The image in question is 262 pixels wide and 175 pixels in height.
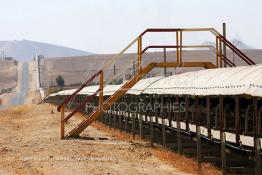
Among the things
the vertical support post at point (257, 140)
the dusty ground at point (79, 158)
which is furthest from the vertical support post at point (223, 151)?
the dusty ground at point (79, 158)

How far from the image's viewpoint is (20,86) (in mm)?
165125

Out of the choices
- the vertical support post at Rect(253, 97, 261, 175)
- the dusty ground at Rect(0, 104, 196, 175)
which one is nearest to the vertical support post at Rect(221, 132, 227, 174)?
the vertical support post at Rect(253, 97, 261, 175)

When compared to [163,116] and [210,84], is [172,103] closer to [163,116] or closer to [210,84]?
[163,116]

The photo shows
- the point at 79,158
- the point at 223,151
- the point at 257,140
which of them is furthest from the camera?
the point at 79,158

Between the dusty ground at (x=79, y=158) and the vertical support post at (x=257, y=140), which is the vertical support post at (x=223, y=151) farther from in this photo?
the dusty ground at (x=79, y=158)

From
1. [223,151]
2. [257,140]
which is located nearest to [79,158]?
[223,151]

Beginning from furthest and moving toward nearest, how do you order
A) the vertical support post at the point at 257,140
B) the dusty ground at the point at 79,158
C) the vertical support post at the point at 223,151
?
the dusty ground at the point at 79,158 → the vertical support post at the point at 223,151 → the vertical support post at the point at 257,140

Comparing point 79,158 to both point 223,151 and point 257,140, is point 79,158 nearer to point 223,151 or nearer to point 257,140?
point 223,151

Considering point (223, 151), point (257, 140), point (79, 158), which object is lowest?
point (79, 158)

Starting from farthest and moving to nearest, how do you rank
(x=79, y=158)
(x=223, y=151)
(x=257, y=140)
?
(x=79, y=158) < (x=223, y=151) < (x=257, y=140)

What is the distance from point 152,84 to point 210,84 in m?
8.91

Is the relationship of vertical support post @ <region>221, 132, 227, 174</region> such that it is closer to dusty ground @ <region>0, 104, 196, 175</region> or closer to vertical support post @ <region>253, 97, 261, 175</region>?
vertical support post @ <region>253, 97, 261, 175</region>

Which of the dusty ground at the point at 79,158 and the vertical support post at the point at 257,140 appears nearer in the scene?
the vertical support post at the point at 257,140

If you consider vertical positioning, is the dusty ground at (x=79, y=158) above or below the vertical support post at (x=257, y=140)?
below
